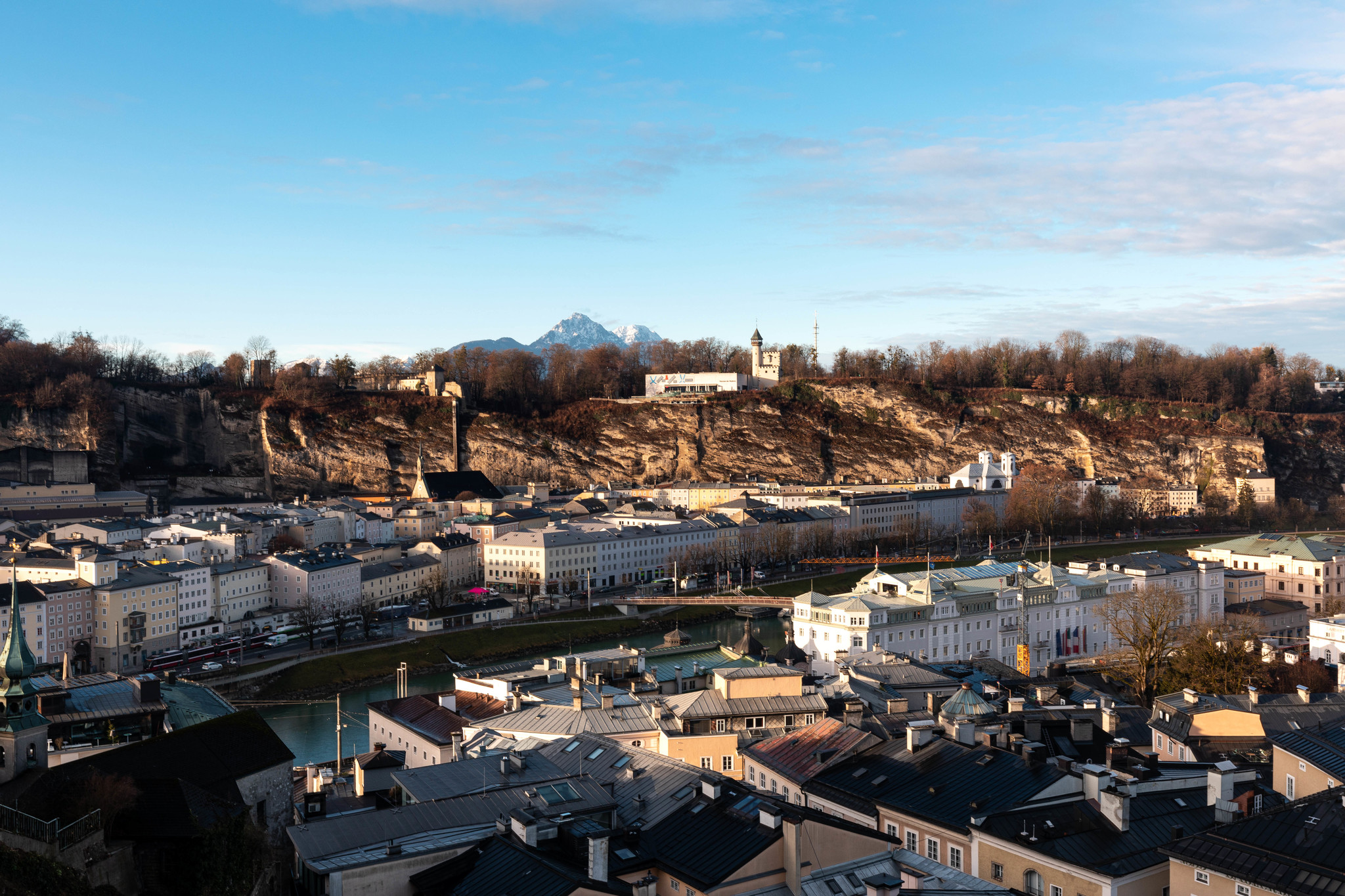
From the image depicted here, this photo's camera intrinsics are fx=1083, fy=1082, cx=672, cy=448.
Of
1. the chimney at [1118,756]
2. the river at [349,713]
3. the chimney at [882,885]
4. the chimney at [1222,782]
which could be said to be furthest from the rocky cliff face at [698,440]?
the chimney at [882,885]

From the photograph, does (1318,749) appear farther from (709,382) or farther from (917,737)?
(709,382)

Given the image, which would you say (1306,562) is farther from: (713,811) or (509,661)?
(713,811)

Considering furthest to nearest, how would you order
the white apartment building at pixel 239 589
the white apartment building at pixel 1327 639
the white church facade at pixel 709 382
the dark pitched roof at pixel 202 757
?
the white church facade at pixel 709 382 → the white apartment building at pixel 239 589 → the white apartment building at pixel 1327 639 → the dark pitched roof at pixel 202 757

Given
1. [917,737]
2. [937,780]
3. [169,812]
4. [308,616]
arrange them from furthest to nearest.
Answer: [308,616], [917,737], [937,780], [169,812]

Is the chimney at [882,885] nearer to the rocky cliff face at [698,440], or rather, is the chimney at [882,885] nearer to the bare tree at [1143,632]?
the bare tree at [1143,632]

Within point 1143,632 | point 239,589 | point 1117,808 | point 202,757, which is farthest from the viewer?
point 239,589

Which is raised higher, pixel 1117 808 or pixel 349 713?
pixel 1117 808

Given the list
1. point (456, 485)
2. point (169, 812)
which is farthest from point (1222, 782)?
point (456, 485)
